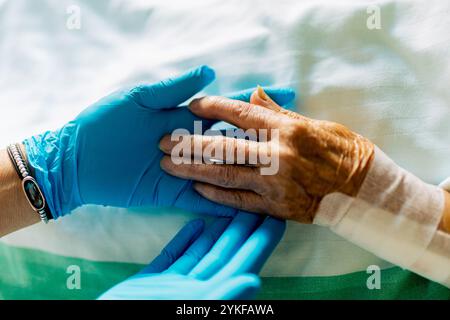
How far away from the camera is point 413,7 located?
42.8 inches

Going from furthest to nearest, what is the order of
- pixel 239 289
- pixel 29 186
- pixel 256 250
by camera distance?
pixel 29 186 → pixel 256 250 → pixel 239 289

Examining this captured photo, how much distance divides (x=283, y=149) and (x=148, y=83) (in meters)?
0.32

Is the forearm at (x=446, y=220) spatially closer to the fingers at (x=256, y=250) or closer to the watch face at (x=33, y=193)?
the fingers at (x=256, y=250)

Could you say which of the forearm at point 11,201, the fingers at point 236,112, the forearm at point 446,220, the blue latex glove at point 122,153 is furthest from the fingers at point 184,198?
the forearm at point 446,220

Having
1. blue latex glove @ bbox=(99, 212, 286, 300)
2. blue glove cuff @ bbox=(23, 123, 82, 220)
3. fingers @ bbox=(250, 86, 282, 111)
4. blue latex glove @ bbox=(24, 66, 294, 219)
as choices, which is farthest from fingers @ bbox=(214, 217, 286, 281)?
blue glove cuff @ bbox=(23, 123, 82, 220)

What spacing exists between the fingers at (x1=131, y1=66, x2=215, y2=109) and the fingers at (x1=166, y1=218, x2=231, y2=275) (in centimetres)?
26

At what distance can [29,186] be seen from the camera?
3.40 feet

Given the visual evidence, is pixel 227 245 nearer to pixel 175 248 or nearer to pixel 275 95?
pixel 175 248

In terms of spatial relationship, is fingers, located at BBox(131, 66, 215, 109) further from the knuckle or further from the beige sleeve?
the beige sleeve

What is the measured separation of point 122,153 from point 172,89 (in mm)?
165

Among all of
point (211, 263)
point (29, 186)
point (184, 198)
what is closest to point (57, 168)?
point (29, 186)

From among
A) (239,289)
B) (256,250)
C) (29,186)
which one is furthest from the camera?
(29,186)

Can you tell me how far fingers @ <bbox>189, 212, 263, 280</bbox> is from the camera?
0.95 metres

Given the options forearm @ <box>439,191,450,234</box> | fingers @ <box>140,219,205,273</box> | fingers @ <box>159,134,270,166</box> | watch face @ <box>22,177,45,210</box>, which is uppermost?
fingers @ <box>159,134,270,166</box>
